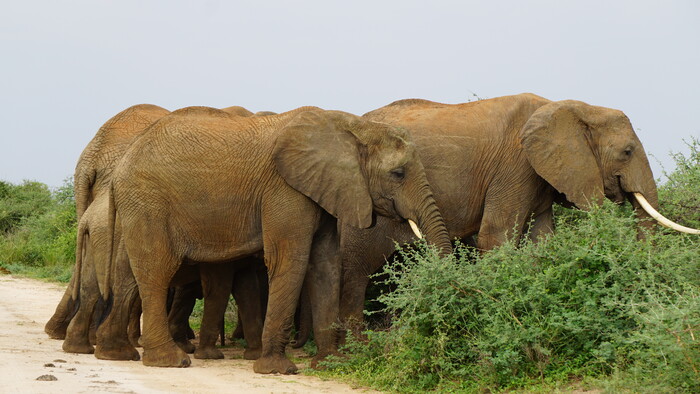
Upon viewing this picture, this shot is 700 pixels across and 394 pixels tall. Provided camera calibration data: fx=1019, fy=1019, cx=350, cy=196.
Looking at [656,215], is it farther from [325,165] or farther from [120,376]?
[120,376]

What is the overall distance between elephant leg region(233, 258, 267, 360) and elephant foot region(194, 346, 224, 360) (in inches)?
11.3

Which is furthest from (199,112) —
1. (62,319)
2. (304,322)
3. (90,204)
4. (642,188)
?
(642,188)

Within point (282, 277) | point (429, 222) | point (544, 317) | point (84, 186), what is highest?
point (84, 186)

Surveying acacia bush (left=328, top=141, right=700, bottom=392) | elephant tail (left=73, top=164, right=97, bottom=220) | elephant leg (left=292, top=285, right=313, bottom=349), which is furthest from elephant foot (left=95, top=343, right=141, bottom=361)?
elephant tail (left=73, top=164, right=97, bottom=220)

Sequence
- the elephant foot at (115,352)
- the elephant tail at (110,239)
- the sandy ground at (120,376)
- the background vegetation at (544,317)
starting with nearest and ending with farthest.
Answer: the background vegetation at (544,317) → the sandy ground at (120,376) → the elephant foot at (115,352) → the elephant tail at (110,239)

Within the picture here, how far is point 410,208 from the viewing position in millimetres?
9734

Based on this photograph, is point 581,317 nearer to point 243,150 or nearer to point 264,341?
point 264,341

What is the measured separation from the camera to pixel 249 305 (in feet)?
35.2

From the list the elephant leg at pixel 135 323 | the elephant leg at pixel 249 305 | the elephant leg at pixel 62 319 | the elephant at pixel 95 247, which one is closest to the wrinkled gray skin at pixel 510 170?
the elephant leg at pixel 249 305

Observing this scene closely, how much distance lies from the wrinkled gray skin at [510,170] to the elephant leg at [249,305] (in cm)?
91

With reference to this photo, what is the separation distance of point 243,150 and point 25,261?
16.1 meters

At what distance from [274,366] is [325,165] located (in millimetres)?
1907

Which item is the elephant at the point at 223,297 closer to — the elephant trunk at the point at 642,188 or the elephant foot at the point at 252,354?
the elephant foot at the point at 252,354

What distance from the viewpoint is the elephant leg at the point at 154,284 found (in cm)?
959
